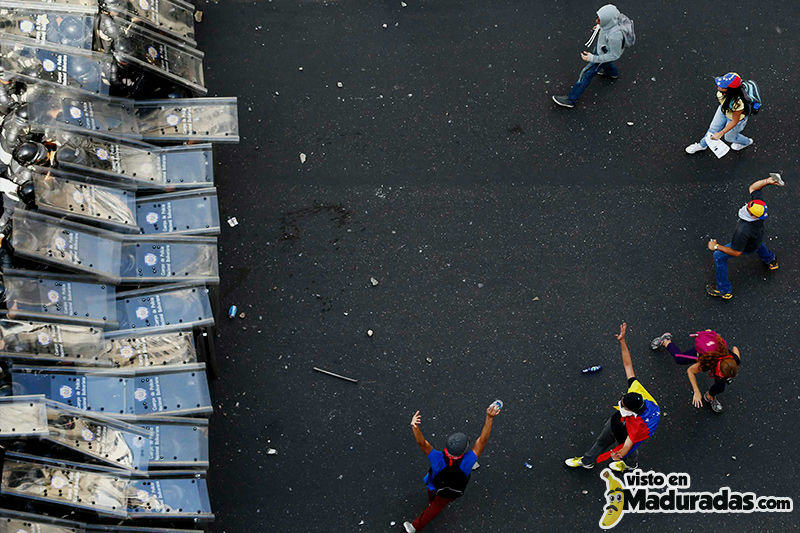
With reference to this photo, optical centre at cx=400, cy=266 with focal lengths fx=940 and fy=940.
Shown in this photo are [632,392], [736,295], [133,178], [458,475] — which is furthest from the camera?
[736,295]

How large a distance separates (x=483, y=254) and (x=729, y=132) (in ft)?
10.5

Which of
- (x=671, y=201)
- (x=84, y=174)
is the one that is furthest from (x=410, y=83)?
(x=84, y=174)

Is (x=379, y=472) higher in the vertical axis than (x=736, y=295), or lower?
lower

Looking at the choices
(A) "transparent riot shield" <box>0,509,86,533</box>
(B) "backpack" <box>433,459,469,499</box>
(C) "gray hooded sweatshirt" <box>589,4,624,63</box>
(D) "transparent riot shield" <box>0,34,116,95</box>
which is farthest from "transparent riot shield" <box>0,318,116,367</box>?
(C) "gray hooded sweatshirt" <box>589,4,624,63</box>

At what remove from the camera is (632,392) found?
845cm

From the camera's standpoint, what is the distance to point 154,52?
960 cm

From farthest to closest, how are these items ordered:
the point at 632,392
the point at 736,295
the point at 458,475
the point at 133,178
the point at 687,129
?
1. the point at 687,129
2. the point at 736,295
3. the point at 133,178
4. the point at 632,392
5. the point at 458,475

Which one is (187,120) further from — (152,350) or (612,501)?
(612,501)

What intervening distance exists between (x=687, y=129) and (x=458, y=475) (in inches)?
Answer: 214

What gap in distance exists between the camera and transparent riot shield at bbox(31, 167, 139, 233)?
868 cm

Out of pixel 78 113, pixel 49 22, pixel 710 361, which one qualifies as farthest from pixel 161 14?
pixel 710 361

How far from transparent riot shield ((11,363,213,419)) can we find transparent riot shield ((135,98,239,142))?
2.46 metres

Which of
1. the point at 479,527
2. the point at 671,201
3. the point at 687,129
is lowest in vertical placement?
the point at 479,527

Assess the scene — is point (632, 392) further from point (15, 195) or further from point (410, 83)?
point (15, 195)
